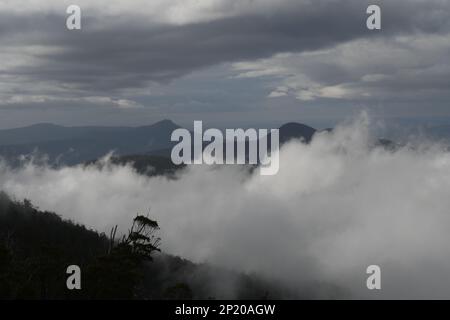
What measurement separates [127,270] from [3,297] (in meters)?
14.1

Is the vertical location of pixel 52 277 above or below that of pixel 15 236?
below

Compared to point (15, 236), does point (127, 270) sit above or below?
below

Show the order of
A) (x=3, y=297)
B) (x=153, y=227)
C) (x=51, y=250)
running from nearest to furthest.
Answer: (x=3, y=297) → (x=153, y=227) → (x=51, y=250)

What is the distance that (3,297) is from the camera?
61312 mm
